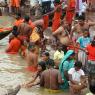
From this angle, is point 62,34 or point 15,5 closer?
point 62,34

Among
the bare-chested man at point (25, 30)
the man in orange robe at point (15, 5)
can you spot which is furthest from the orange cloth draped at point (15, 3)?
the bare-chested man at point (25, 30)

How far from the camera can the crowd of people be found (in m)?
12.6

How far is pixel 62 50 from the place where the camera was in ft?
46.2

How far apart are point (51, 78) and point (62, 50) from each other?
1579mm

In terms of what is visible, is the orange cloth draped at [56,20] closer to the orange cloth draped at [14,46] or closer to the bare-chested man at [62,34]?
the orange cloth draped at [14,46]

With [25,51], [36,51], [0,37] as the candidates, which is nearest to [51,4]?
[0,37]

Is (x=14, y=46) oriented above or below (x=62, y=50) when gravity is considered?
below

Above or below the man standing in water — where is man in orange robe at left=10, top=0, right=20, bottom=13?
above

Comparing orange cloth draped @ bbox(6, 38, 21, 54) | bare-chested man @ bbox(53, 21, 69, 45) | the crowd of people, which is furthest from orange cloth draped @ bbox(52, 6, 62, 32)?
bare-chested man @ bbox(53, 21, 69, 45)

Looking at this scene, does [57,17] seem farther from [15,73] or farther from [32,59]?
[15,73]

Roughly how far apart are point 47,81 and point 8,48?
14.5 feet

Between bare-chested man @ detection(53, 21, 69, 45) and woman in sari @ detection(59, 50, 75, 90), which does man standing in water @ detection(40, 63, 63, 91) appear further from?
bare-chested man @ detection(53, 21, 69, 45)

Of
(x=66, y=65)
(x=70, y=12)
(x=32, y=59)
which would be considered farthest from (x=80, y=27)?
(x=70, y=12)

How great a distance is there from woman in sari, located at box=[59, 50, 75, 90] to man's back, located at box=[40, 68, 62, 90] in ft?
0.68
